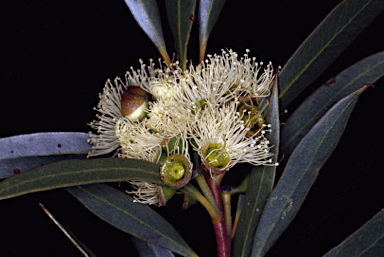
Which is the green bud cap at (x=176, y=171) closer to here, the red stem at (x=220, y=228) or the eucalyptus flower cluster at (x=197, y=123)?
the eucalyptus flower cluster at (x=197, y=123)

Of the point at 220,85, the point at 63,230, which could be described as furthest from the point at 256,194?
the point at 63,230

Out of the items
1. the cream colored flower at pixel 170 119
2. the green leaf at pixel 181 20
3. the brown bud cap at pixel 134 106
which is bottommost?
the cream colored flower at pixel 170 119

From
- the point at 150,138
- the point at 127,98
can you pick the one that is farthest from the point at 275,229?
the point at 127,98

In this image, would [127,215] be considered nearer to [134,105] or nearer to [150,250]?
[150,250]

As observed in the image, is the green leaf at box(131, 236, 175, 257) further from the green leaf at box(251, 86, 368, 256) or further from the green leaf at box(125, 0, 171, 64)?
the green leaf at box(125, 0, 171, 64)

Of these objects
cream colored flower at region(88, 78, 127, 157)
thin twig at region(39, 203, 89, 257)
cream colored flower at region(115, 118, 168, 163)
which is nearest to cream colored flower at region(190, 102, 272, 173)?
cream colored flower at region(115, 118, 168, 163)

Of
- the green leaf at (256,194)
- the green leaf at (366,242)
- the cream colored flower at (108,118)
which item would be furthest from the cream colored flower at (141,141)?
the green leaf at (366,242)
